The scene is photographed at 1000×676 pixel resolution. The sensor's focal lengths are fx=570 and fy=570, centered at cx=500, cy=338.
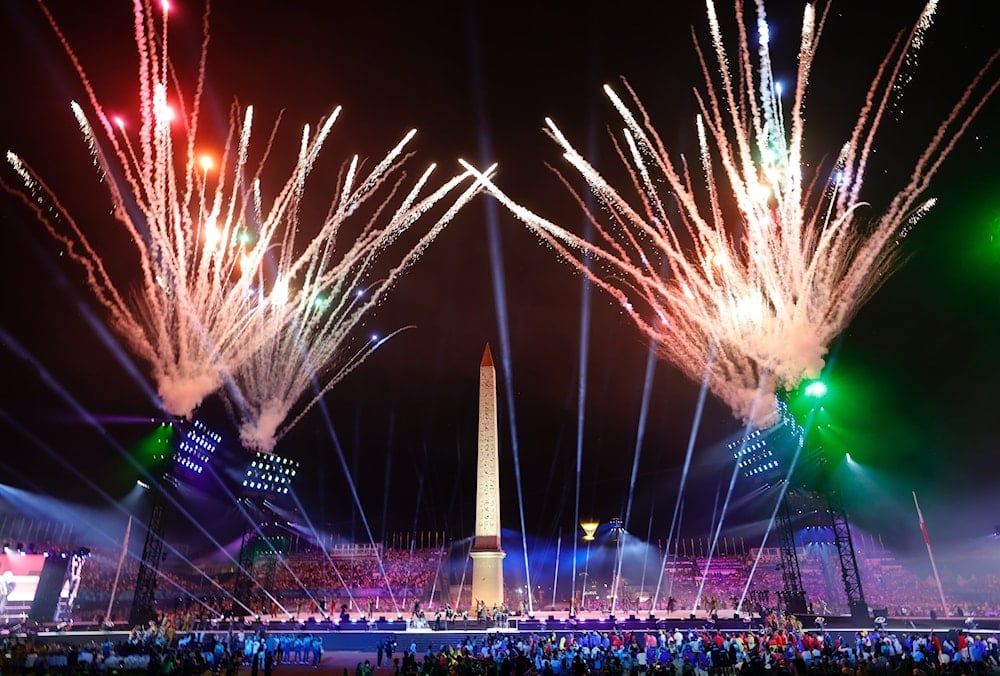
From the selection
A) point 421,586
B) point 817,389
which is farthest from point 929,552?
point 421,586

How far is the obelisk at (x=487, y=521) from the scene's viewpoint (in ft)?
122

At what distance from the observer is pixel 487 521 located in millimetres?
38250

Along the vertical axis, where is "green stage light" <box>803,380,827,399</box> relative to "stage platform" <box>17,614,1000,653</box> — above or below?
above

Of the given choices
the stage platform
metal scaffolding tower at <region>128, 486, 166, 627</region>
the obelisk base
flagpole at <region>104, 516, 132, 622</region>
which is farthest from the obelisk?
flagpole at <region>104, 516, 132, 622</region>

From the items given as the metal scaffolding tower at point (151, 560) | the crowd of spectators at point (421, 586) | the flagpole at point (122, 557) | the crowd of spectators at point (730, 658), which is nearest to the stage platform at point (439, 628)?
the metal scaffolding tower at point (151, 560)

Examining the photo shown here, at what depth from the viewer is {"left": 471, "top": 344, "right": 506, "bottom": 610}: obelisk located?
122 ft

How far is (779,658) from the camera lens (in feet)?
49.7

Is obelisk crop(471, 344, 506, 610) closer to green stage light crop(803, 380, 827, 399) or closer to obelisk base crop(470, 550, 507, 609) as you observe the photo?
obelisk base crop(470, 550, 507, 609)

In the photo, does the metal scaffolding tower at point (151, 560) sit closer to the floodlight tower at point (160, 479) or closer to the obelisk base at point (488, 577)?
the floodlight tower at point (160, 479)

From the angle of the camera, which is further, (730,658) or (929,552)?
(929,552)

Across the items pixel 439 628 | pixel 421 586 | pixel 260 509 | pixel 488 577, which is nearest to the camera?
pixel 439 628

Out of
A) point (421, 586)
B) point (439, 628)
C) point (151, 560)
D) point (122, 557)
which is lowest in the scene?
point (439, 628)

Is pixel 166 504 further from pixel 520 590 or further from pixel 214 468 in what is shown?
pixel 520 590

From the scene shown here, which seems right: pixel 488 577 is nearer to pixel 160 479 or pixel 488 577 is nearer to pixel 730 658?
pixel 160 479
